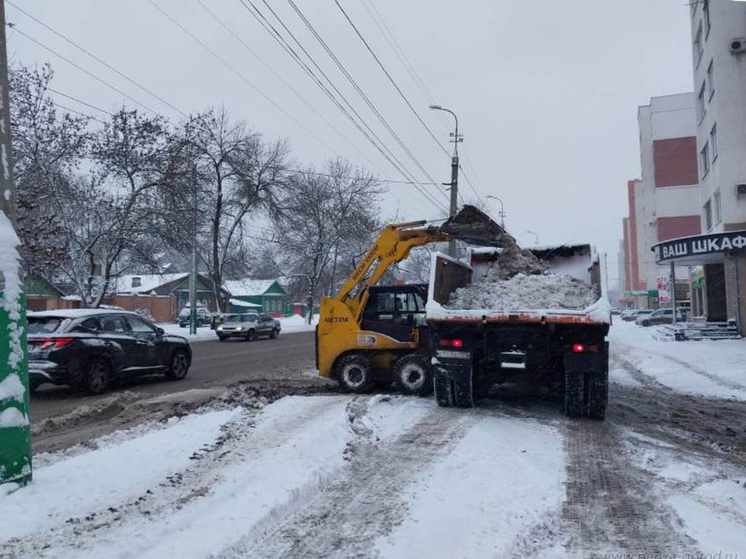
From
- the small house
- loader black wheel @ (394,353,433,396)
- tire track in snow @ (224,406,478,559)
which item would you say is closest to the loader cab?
loader black wheel @ (394,353,433,396)

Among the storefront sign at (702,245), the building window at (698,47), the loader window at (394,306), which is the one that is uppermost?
the building window at (698,47)

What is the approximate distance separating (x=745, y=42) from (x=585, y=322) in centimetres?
2419

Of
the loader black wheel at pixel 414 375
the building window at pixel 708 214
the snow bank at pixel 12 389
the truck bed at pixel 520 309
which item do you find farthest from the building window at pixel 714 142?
the snow bank at pixel 12 389

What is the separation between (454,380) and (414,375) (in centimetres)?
174

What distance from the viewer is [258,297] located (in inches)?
3332

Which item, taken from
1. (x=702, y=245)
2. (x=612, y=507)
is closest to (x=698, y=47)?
(x=702, y=245)

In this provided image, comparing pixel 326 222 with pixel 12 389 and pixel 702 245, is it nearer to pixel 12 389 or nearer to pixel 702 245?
pixel 702 245

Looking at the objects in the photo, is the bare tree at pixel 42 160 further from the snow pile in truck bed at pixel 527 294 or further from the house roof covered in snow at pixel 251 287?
the house roof covered in snow at pixel 251 287

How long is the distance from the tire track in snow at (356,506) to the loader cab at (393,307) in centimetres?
375

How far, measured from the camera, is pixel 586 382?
27.3ft

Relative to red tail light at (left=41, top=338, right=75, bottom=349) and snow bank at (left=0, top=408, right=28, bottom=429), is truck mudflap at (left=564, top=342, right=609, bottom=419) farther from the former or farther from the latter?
red tail light at (left=41, top=338, right=75, bottom=349)

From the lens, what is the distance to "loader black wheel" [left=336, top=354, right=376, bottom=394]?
10844mm

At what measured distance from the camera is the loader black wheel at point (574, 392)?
8.21 meters

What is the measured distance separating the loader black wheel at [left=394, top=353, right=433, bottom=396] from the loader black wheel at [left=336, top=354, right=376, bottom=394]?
1.67 feet
